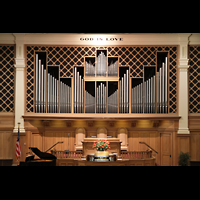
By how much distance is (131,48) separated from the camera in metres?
12.9

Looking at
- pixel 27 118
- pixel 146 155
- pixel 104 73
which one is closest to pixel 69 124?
pixel 27 118

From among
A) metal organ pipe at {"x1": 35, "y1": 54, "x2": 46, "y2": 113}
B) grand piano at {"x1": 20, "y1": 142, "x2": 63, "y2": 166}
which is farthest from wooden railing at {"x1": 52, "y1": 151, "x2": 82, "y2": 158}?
metal organ pipe at {"x1": 35, "y1": 54, "x2": 46, "y2": 113}

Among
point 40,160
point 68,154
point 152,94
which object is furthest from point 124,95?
point 40,160

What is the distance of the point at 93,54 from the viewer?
42.5ft

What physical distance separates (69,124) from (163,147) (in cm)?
418

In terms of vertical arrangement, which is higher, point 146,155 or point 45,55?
point 45,55

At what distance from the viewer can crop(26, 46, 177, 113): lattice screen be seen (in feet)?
41.7

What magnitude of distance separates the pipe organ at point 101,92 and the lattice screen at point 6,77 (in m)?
1.06

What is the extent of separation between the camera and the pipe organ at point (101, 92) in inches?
498

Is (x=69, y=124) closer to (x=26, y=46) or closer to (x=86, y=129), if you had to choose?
(x=86, y=129)

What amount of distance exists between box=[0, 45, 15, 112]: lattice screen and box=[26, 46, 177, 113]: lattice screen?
688mm

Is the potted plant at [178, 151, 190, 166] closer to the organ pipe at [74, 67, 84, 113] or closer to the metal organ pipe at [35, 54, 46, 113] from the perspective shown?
the organ pipe at [74, 67, 84, 113]

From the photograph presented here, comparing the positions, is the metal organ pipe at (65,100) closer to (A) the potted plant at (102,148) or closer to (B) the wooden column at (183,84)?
(A) the potted plant at (102,148)

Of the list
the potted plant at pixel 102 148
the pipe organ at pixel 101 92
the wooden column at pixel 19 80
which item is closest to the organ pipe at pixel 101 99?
the pipe organ at pixel 101 92
